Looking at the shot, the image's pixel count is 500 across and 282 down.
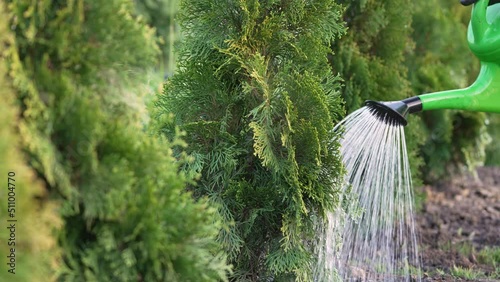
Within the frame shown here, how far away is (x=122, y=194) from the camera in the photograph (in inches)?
84.4

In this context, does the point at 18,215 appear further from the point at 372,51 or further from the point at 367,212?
the point at 372,51

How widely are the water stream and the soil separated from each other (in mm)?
194

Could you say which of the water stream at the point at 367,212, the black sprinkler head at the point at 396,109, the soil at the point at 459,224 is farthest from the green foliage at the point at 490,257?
the black sprinkler head at the point at 396,109

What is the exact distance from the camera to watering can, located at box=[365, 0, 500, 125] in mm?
3441

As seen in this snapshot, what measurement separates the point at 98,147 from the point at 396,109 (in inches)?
68.6

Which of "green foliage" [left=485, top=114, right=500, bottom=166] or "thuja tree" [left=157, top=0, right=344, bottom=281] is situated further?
"green foliage" [left=485, top=114, right=500, bottom=166]

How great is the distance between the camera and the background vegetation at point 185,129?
210 centimetres

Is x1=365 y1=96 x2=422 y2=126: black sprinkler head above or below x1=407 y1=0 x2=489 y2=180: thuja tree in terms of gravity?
below

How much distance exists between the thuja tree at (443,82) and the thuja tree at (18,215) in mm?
4746

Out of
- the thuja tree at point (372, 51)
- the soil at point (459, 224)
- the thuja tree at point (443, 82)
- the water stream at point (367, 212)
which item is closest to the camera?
the water stream at point (367, 212)

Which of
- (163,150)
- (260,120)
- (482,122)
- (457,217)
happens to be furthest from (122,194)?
(482,122)

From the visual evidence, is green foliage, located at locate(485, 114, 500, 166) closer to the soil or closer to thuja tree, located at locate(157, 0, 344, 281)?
the soil

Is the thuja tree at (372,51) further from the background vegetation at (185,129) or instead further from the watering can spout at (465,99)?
the watering can spout at (465,99)

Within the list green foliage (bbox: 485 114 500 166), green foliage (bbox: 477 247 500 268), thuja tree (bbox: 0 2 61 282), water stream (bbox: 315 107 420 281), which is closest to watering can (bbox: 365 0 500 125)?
water stream (bbox: 315 107 420 281)
